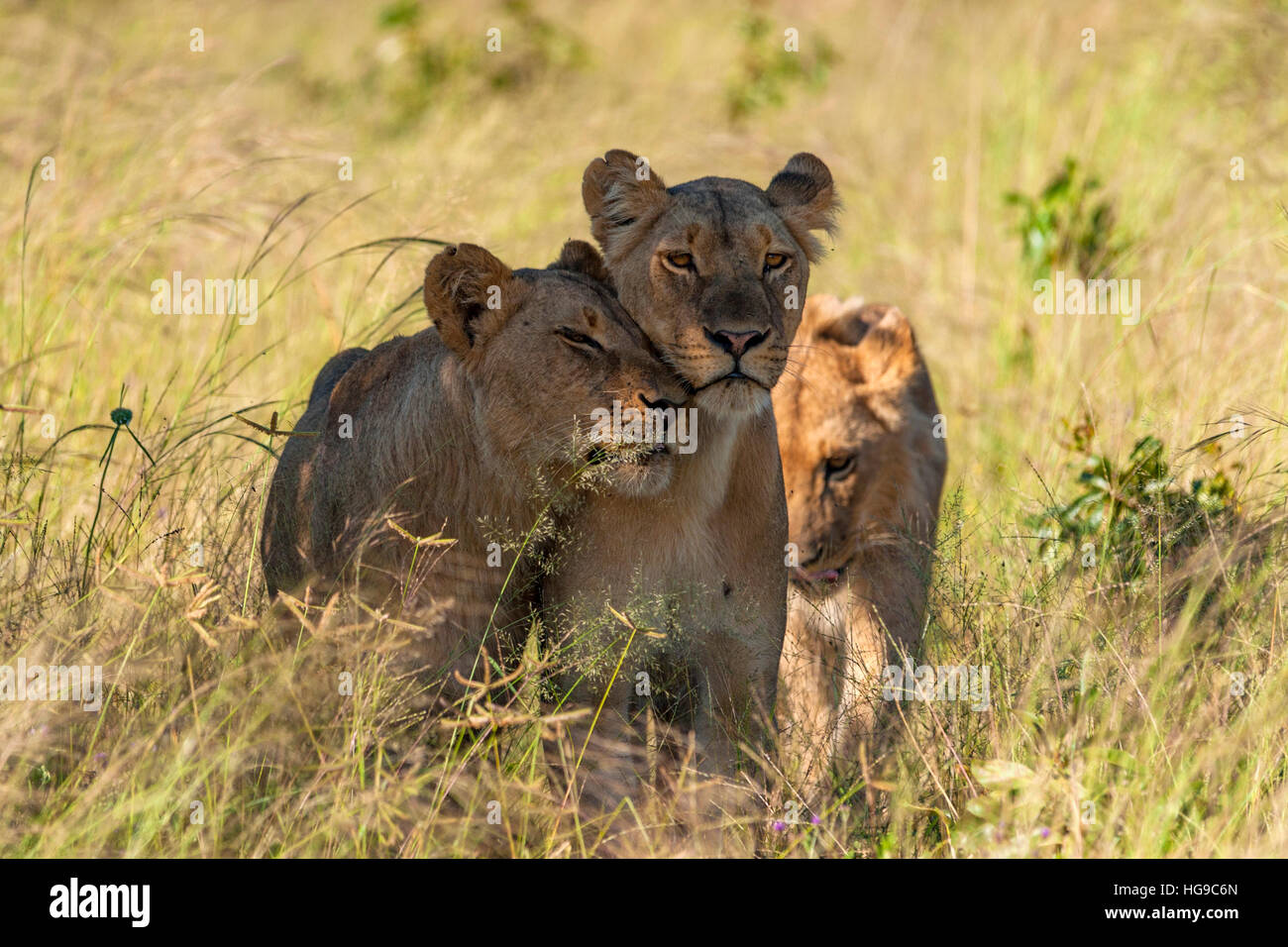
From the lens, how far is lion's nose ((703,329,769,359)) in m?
4.12

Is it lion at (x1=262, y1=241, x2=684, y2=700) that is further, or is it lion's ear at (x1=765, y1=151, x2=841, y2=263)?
lion's ear at (x1=765, y1=151, x2=841, y2=263)

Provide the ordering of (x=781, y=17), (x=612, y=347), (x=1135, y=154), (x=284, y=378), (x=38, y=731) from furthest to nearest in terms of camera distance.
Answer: (x=781, y=17)
(x=1135, y=154)
(x=284, y=378)
(x=612, y=347)
(x=38, y=731)

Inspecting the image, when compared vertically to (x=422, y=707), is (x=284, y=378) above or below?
above

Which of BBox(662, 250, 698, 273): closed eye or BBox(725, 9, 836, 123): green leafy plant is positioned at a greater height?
BBox(725, 9, 836, 123): green leafy plant

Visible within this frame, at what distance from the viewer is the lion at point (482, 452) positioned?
4164 millimetres

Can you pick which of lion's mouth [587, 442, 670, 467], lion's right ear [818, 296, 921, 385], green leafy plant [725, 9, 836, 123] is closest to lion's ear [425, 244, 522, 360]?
lion's mouth [587, 442, 670, 467]

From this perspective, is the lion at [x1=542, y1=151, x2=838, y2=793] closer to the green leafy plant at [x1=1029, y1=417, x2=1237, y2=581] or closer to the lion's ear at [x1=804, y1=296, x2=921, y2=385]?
the green leafy plant at [x1=1029, y1=417, x2=1237, y2=581]

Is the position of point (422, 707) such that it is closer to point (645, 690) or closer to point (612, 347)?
point (645, 690)

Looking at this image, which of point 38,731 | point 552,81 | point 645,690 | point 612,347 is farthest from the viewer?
point 552,81

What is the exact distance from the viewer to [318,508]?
4.73 metres

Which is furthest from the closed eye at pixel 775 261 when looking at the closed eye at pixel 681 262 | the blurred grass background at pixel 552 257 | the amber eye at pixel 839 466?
the amber eye at pixel 839 466

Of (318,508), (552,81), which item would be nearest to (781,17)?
(552,81)

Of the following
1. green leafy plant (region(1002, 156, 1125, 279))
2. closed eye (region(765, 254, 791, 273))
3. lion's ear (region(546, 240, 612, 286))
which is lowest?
closed eye (region(765, 254, 791, 273))

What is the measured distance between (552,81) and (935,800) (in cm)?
992
